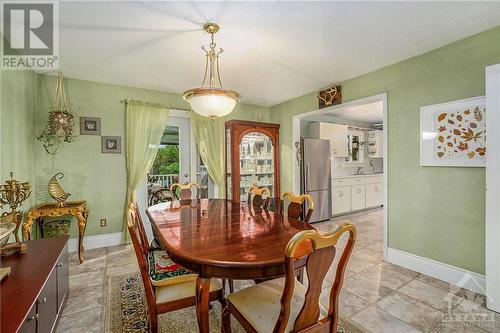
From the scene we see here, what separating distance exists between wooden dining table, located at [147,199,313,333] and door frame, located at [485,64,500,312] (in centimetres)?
162

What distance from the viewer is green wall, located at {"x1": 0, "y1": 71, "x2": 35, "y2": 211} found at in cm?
221

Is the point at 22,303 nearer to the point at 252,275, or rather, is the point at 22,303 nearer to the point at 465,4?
the point at 252,275

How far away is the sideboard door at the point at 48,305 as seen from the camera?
131 cm

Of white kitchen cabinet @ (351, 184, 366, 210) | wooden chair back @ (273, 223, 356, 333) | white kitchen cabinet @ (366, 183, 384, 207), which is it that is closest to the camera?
wooden chair back @ (273, 223, 356, 333)

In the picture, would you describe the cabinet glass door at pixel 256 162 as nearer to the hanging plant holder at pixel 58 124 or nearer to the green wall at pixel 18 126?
the hanging plant holder at pixel 58 124

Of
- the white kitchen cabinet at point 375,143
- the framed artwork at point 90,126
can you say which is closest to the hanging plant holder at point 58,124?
the framed artwork at point 90,126

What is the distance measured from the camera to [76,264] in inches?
112

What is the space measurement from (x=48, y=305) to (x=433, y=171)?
11.7 ft

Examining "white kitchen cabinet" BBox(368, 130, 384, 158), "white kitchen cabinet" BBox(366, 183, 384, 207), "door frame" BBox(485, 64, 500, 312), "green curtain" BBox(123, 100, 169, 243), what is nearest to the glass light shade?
"green curtain" BBox(123, 100, 169, 243)

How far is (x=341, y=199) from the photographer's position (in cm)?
521

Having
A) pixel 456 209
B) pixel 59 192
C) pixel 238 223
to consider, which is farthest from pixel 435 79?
pixel 59 192

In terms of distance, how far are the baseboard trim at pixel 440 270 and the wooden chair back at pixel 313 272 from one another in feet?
6.68

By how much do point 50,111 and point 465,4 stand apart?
4.60 m

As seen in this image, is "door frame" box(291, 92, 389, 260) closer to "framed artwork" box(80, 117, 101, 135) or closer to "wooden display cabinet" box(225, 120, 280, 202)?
"wooden display cabinet" box(225, 120, 280, 202)
